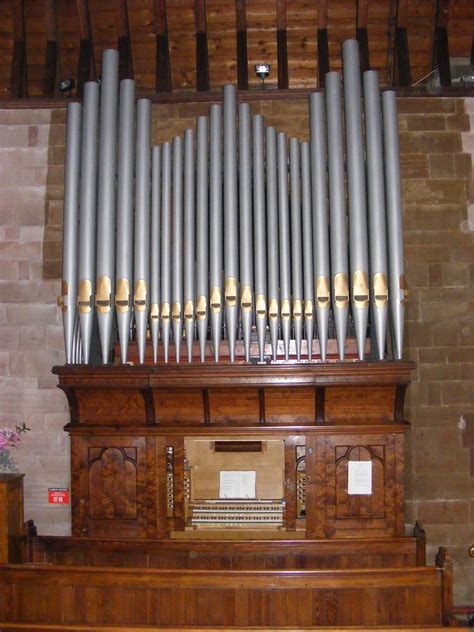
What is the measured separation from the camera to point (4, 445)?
7.37 metres

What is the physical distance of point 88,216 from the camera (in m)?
6.79

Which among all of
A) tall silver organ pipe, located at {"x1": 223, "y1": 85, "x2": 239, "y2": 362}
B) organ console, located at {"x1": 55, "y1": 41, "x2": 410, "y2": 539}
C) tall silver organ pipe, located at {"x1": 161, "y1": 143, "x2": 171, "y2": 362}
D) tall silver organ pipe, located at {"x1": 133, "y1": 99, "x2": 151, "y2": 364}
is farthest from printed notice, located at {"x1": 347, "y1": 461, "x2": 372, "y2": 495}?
tall silver organ pipe, located at {"x1": 133, "y1": 99, "x2": 151, "y2": 364}

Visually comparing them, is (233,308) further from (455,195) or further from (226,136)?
(455,195)

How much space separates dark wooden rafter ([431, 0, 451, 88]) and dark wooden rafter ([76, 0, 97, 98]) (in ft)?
11.7

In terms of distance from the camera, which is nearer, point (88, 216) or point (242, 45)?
point (88, 216)

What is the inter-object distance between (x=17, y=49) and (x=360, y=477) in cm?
551

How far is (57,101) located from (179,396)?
10.9 feet

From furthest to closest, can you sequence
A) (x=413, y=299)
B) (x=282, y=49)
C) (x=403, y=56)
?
(x=282, y=49) < (x=403, y=56) < (x=413, y=299)

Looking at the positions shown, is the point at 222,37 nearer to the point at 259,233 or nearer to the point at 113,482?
the point at 259,233

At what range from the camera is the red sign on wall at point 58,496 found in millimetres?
7480

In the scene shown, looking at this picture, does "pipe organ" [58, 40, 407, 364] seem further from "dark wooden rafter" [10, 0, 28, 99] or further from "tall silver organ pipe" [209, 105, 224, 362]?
"dark wooden rafter" [10, 0, 28, 99]

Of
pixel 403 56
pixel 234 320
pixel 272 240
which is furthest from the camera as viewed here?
pixel 403 56

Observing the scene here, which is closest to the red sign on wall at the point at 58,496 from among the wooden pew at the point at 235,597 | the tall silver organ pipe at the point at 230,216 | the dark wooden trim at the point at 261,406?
the wooden pew at the point at 235,597

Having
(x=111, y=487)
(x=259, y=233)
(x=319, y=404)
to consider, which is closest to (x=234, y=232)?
(x=259, y=233)
